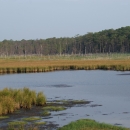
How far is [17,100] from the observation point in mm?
24625

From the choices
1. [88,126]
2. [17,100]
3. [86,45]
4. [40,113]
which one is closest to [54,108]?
[40,113]

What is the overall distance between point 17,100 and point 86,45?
12496 centimetres

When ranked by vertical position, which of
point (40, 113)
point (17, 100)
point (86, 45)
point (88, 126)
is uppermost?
point (86, 45)

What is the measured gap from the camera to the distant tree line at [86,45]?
441ft

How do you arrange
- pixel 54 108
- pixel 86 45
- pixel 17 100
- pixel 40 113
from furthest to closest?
pixel 86 45, pixel 54 108, pixel 17 100, pixel 40 113

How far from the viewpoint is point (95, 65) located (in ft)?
228

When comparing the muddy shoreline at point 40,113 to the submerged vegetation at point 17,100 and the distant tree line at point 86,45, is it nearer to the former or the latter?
the submerged vegetation at point 17,100

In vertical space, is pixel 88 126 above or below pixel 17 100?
below

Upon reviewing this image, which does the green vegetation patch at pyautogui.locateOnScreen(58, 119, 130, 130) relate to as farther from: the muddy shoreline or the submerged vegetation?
the submerged vegetation

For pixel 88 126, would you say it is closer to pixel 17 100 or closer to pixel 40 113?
pixel 40 113

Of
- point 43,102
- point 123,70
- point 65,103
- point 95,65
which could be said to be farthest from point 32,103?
point 95,65

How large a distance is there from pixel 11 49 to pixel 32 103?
5488 inches

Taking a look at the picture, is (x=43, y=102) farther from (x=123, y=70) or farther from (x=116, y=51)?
(x=116, y=51)

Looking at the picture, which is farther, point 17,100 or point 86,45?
point 86,45
